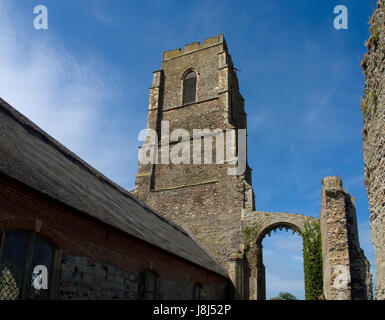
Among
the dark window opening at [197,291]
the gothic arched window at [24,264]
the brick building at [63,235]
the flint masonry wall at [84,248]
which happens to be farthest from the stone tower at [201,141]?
the gothic arched window at [24,264]

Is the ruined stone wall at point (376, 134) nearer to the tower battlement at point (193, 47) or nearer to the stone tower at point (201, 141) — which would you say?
A: the stone tower at point (201, 141)

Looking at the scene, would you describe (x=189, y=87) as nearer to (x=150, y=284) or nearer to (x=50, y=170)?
(x=150, y=284)

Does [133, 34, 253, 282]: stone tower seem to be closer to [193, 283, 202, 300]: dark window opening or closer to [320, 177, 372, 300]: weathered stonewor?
[193, 283, 202, 300]: dark window opening

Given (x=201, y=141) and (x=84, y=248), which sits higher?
(x=201, y=141)

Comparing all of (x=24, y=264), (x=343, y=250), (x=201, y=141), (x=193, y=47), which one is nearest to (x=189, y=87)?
(x=193, y=47)

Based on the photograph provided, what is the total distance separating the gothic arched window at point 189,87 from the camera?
997 inches

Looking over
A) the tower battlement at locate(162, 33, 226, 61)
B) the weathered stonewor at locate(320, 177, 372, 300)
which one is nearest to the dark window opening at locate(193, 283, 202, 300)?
the weathered stonewor at locate(320, 177, 372, 300)

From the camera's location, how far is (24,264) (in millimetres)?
7074

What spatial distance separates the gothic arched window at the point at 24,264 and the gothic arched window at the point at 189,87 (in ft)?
62.0

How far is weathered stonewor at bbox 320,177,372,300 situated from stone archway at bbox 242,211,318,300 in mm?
5806

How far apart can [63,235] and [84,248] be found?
2.49ft
